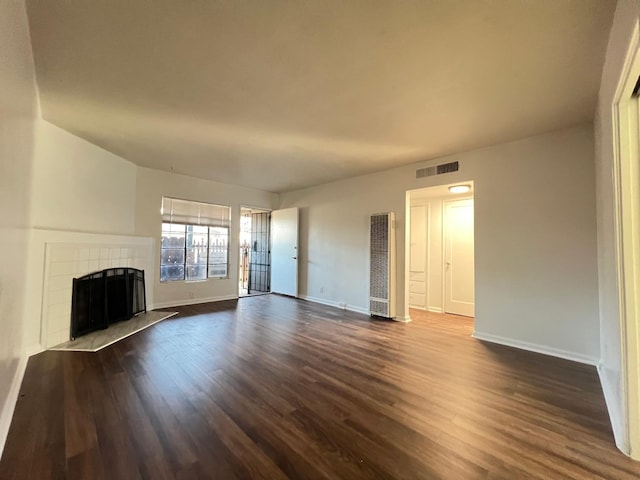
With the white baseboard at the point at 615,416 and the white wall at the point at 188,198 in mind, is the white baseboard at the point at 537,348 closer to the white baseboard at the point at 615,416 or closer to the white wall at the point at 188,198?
the white baseboard at the point at 615,416

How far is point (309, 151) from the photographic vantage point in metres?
3.96

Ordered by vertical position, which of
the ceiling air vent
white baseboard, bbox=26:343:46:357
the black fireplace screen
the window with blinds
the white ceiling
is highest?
the white ceiling

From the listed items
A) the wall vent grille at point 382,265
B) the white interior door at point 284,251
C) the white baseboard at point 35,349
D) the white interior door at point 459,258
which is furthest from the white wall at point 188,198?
the white interior door at point 459,258

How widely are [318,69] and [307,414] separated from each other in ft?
8.57

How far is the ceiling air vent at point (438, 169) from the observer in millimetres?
3959

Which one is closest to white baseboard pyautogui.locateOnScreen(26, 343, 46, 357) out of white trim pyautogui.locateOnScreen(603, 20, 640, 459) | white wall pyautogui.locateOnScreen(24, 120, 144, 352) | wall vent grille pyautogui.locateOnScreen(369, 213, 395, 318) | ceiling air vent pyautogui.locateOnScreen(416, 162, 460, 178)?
white wall pyautogui.locateOnScreen(24, 120, 144, 352)

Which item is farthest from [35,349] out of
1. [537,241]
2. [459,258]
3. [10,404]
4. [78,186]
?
[459,258]

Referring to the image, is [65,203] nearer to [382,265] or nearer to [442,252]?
[382,265]

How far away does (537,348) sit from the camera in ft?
10.5

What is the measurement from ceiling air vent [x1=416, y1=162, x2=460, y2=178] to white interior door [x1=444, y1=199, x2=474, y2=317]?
1337mm

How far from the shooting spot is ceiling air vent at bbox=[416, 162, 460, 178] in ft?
13.0

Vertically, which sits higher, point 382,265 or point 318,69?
point 318,69

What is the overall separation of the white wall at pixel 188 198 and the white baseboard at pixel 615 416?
228 inches

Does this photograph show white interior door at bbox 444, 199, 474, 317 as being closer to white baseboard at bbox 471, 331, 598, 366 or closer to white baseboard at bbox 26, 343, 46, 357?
white baseboard at bbox 471, 331, 598, 366
